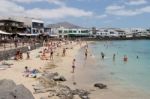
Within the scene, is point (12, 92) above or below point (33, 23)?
below

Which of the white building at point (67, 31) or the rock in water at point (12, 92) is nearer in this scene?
the rock in water at point (12, 92)

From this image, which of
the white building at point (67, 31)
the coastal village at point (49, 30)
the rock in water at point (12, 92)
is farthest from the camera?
the white building at point (67, 31)

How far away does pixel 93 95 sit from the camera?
18.2 m

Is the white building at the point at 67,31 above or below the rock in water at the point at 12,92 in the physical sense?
below

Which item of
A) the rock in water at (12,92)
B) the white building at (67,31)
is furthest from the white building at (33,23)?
the rock in water at (12,92)

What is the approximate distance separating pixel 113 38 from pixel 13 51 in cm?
12412

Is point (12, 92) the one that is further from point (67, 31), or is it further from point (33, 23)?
point (67, 31)

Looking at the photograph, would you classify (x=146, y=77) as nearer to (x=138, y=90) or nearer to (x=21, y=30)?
(x=138, y=90)

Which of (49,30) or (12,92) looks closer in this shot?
(12,92)

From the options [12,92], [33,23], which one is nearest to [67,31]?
[33,23]

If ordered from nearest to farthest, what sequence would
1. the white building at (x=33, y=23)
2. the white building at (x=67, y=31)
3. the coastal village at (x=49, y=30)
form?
the coastal village at (x=49, y=30), the white building at (x=33, y=23), the white building at (x=67, y=31)

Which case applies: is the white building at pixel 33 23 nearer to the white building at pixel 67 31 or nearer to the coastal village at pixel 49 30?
the coastal village at pixel 49 30

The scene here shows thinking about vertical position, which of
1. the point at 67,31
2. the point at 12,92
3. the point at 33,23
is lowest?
the point at 67,31

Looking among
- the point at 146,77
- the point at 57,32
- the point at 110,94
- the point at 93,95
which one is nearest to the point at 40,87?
the point at 93,95
